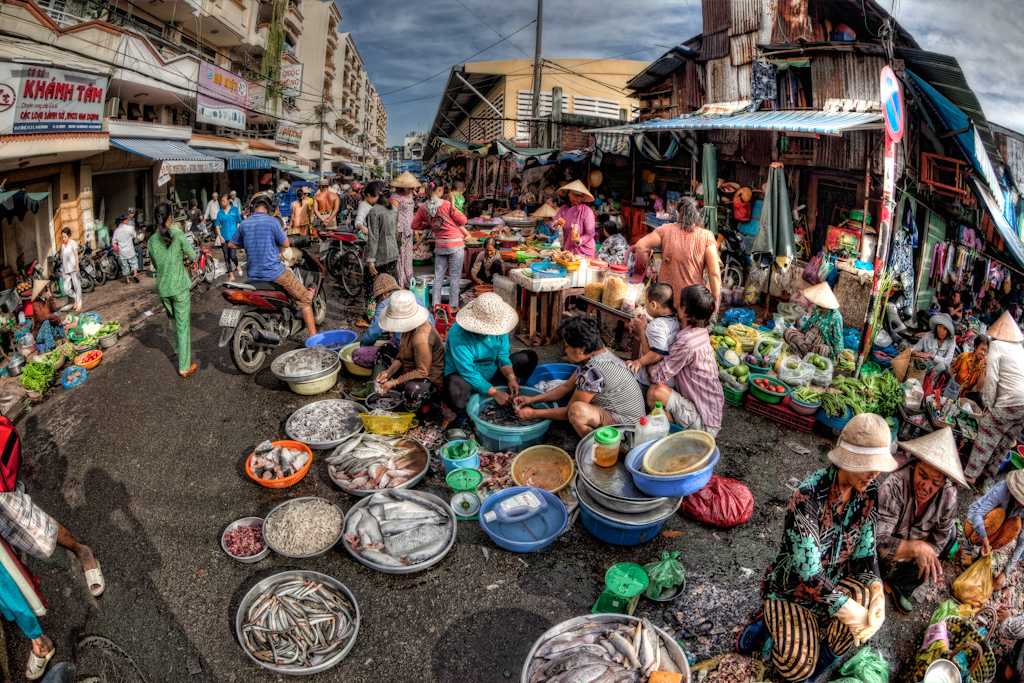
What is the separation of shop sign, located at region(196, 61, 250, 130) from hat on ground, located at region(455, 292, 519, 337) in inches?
825

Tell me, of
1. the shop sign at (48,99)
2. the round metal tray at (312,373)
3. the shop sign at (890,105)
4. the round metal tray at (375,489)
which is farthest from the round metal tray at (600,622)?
the shop sign at (48,99)

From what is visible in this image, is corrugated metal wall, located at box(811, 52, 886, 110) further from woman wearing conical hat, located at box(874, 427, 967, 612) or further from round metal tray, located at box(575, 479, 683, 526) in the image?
round metal tray, located at box(575, 479, 683, 526)

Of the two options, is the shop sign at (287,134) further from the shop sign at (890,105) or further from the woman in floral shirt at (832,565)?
the woman in floral shirt at (832,565)

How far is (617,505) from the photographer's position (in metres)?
3.84

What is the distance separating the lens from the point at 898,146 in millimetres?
7395

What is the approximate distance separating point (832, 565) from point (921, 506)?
103 centimetres

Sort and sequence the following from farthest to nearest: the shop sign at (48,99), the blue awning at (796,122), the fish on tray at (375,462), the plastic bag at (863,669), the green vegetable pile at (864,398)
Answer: the shop sign at (48,99) → the blue awning at (796,122) → the green vegetable pile at (864,398) → the fish on tray at (375,462) → the plastic bag at (863,669)

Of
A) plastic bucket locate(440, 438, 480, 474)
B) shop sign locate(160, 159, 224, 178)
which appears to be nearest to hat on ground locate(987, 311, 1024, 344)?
plastic bucket locate(440, 438, 480, 474)

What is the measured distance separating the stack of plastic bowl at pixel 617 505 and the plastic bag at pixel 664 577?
30cm

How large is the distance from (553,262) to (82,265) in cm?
1065

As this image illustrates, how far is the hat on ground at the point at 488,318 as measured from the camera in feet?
16.2

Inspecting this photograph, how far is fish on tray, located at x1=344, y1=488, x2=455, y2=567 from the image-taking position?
3.89 metres

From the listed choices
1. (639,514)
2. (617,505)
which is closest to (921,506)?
(639,514)

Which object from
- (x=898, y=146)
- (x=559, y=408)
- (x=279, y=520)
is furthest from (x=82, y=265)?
(x=898, y=146)
